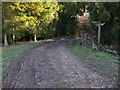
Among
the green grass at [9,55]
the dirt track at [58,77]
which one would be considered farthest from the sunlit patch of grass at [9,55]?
the dirt track at [58,77]

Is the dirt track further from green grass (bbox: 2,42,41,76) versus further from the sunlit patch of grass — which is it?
the sunlit patch of grass

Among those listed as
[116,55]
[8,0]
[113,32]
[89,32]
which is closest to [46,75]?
[116,55]

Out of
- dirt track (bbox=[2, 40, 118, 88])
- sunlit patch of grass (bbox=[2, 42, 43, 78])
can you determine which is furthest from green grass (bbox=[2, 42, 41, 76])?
dirt track (bbox=[2, 40, 118, 88])

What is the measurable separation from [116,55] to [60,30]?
94.1ft

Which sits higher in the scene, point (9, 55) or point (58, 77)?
point (58, 77)

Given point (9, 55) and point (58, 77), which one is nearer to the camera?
point (58, 77)

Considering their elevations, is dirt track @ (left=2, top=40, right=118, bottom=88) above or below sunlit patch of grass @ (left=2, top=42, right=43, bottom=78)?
above

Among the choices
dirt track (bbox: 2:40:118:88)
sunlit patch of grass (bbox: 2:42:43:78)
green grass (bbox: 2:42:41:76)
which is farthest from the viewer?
sunlit patch of grass (bbox: 2:42:43:78)

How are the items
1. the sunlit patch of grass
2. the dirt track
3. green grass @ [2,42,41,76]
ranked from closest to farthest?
the dirt track
green grass @ [2,42,41,76]
the sunlit patch of grass

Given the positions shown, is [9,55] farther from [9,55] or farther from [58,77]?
[58,77]

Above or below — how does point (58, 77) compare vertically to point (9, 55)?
above

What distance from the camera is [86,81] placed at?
9.71 m

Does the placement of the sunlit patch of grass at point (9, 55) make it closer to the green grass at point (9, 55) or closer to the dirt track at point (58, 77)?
the green grass at point (9, 55)

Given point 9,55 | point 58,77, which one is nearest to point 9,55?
point 9,55
